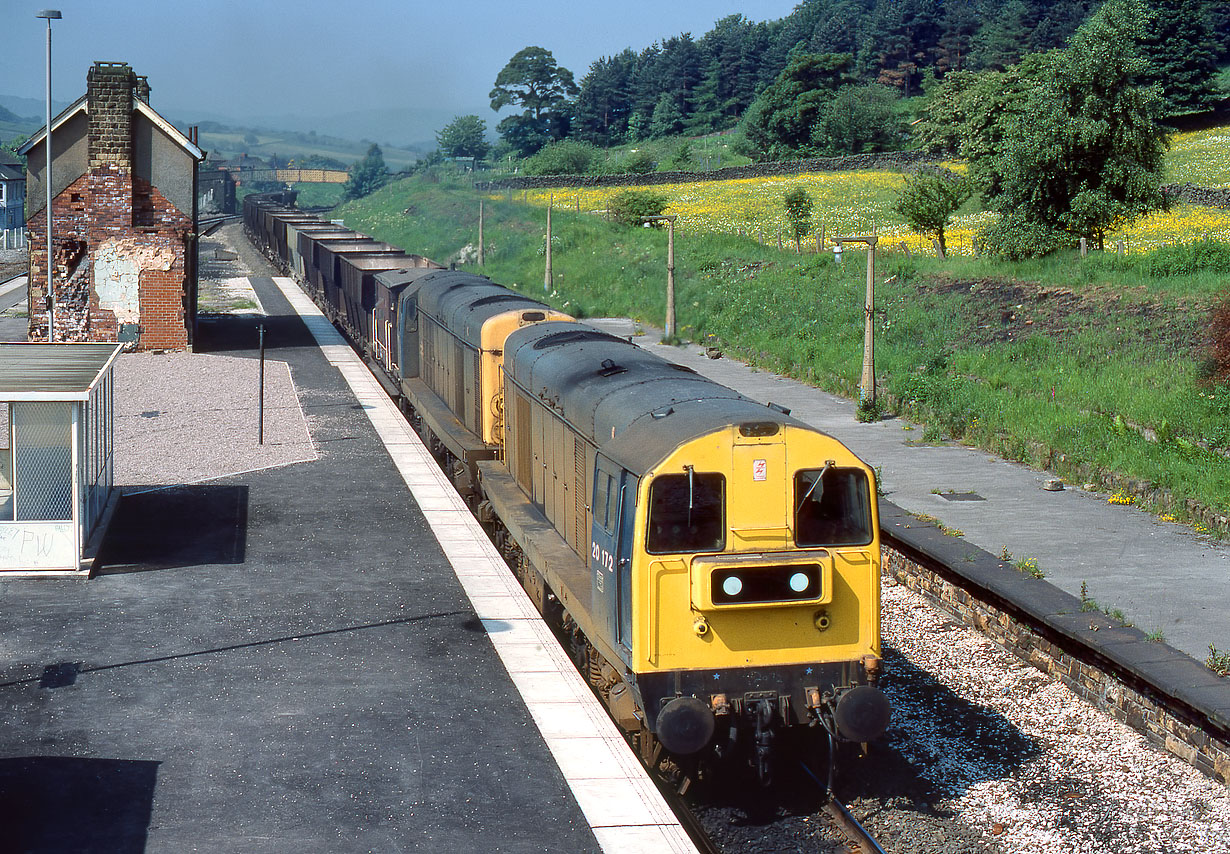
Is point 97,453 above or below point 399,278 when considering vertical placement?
below

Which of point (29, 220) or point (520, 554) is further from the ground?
point (29, 220)

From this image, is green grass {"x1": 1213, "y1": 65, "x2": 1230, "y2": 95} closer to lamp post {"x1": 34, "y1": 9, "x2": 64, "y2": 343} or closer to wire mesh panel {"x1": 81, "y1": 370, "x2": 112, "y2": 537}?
lamp post {"x1": 34, "y1": 9, "x2": 64, "y2": 343}

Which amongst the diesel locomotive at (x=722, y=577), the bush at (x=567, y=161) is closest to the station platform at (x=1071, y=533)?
the diesel locomotive at (x=722, y=577)

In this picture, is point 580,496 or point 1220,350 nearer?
point 580,496

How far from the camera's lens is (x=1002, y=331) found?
1270 inches

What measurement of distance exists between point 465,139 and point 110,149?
158142 mm

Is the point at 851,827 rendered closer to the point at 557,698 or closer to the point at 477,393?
the point at 557,698

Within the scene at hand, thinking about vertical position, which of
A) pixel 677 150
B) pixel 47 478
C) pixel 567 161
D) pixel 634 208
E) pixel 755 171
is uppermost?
pixel 677 150

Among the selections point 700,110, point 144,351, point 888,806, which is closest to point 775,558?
point 888,806

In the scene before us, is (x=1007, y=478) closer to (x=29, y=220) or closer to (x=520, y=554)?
(x=520, y=554)

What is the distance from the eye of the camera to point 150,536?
1831 centimetres

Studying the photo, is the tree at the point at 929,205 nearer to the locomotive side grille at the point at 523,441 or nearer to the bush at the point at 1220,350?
the bush at the point at 1220,350

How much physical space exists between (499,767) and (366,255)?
3424cm

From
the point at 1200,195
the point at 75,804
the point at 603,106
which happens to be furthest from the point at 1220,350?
the point at 603,106
